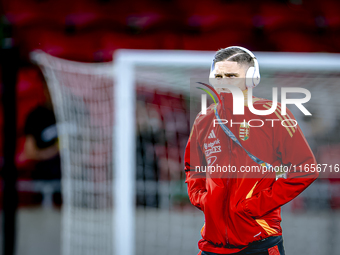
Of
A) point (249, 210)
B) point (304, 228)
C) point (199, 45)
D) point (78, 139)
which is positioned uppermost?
point (199, 45)

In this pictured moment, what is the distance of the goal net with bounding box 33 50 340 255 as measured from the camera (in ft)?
2.52

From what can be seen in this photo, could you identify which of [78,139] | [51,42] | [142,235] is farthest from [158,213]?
[51,42]

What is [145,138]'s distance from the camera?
3.36ft

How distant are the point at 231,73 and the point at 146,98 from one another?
440 millimetres

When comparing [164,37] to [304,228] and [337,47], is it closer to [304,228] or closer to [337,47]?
[337,47]

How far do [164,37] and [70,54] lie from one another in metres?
0.70

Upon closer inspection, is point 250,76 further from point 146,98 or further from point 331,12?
point 331,12

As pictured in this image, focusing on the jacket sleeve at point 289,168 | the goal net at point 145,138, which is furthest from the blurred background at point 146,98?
the jacket sleeve at point 289,168

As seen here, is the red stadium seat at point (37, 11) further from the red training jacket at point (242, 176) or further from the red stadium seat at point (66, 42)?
the red training jacket at point (242, 176)

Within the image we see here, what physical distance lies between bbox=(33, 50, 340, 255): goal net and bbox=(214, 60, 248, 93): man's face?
4 cm

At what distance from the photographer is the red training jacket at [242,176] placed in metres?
0.52

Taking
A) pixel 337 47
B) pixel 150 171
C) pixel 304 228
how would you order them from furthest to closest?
1. pixel 337 47
2. pixel 304 228
3. pixel 150 171

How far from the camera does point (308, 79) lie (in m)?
0.77

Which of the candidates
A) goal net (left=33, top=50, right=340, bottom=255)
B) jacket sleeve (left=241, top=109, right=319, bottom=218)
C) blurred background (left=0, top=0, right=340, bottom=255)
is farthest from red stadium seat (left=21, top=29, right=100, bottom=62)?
jacket sleeve (left=241, top=109, right=319, bottom=218)
